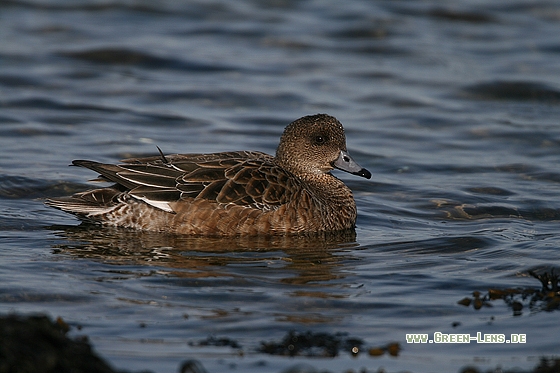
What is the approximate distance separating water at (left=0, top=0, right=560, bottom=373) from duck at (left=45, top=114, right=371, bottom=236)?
0.17 meters

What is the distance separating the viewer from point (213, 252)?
729cm

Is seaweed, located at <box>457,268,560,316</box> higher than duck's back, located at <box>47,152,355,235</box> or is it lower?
A: lower

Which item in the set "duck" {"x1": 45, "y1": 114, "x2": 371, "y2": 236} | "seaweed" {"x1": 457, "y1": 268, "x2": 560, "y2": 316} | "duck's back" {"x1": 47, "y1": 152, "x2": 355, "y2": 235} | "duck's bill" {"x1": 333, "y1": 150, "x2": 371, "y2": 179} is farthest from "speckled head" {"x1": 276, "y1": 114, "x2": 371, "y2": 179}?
"seaweed" {"x1": 457, "y1": 268, "x2": 560, "y2": 316}

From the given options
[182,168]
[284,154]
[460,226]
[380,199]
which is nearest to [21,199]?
[182,168]

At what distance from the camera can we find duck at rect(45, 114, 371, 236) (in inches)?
307

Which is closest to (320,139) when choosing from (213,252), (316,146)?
(316,146)

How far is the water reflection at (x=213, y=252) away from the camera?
22.2 feet

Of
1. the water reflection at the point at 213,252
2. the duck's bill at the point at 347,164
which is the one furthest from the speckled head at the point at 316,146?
the water reflection at the point at 213,252

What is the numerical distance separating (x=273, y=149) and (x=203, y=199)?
3.49 m

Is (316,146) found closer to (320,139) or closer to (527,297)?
(320,139)

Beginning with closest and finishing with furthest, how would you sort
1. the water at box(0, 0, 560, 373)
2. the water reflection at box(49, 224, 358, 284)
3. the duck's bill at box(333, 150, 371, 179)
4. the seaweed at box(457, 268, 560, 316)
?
the water at box(0, 0, 560, 373)
the seaweed at box(457, 268, 560, 316)
the water reflection at box(49, 224, 358, 284)
the duck's bill at box(333, 150, 371, 179)

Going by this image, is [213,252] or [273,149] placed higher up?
[273,149]

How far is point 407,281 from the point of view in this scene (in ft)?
21.3

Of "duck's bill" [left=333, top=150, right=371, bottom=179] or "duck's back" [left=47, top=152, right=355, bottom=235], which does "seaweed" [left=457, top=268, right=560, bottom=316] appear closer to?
"duck's back" [left=47, top=152, right=355, bottom=235]
